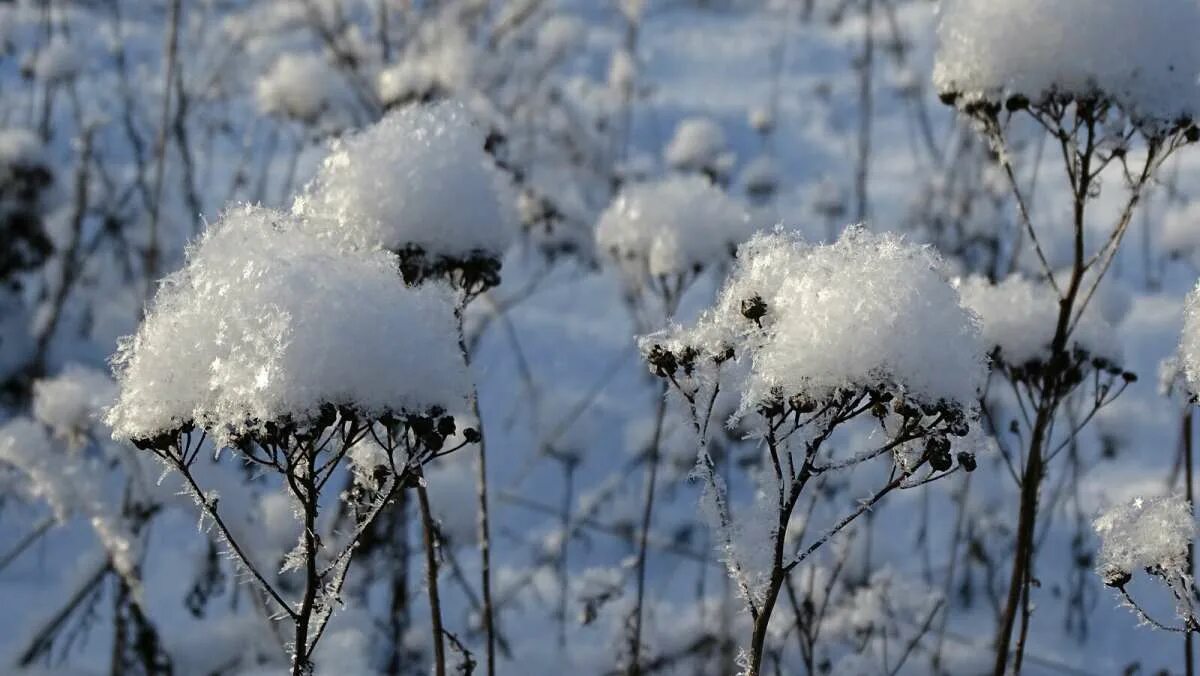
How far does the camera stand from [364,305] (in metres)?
1.33

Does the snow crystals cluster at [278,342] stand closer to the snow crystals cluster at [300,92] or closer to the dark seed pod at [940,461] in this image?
the dark seed pod at [940,461]

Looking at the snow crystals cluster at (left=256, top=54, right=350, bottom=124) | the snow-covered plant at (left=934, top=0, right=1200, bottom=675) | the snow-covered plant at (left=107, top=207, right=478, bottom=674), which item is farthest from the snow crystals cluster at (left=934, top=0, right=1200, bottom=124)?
the snow crystals cluster at (left=256, top=54, right=350, bottom=124)

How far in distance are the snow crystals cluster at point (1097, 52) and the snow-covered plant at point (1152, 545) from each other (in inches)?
33.8

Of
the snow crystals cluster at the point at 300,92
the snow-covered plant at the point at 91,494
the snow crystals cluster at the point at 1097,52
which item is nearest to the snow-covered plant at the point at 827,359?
the snow crystals cluster at the point at 1097,52

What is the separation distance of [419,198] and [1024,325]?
133cm

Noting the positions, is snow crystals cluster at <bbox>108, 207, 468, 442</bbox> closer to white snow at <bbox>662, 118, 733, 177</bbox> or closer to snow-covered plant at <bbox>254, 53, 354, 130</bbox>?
snow-covered plant at <bbox>254, 53, 354, 130</bbox>

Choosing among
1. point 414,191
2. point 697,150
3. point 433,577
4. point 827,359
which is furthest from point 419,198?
point 697,150

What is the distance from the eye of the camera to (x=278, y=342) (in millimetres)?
1269

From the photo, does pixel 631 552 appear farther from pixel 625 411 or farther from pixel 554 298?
pixel 554 298

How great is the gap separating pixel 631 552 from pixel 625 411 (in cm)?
106

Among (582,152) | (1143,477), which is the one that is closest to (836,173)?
(582,152)

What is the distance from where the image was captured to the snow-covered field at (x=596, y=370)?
137cm

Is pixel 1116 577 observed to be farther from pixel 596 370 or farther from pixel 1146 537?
pixel 596 370

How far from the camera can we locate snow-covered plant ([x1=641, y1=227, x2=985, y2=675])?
132 centimetres
